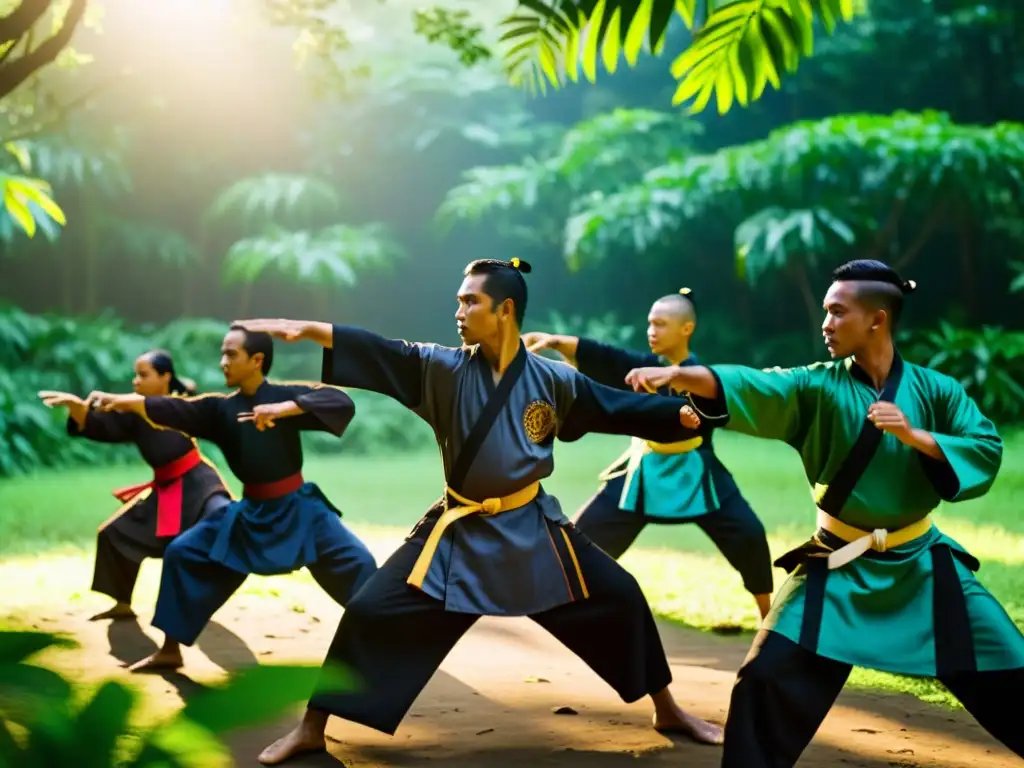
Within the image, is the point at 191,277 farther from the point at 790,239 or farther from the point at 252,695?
the point at 252,695

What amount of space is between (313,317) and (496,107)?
5.64 metres

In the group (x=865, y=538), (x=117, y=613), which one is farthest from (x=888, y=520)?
(x=117, y=613)

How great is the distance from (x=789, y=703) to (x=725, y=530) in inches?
87.0

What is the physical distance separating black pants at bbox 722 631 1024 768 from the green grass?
1.56 metres

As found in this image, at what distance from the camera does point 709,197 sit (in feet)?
56.3

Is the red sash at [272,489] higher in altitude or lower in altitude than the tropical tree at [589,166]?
lower

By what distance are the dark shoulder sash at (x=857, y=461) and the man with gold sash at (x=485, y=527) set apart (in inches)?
21.8

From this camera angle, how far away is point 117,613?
5379mm

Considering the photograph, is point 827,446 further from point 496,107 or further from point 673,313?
point 496,107

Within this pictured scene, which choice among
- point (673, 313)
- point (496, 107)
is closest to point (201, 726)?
point (673, 313)

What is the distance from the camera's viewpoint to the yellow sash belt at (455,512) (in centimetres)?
333

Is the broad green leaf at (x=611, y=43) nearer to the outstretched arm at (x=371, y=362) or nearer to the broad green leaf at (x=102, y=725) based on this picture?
the outstretched arm at (x=371, y=362)

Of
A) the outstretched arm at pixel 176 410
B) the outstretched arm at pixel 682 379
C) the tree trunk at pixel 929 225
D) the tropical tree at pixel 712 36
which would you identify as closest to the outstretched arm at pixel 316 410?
the outstretched arm at pixel 176 410

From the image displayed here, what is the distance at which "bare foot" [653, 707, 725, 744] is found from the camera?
357cm
